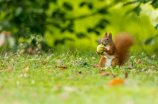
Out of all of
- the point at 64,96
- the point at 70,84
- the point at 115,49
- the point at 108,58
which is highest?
the point at 115,49

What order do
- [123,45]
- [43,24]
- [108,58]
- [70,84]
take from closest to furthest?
[70,84]
[108,58]
[123,45]
[43,24]

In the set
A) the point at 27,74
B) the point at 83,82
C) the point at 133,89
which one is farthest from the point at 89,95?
the point at 27,74

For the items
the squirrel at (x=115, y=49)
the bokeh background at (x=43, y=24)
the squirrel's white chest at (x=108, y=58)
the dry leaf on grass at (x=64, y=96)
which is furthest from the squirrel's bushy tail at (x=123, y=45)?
the dry leaf on grass at (x=64, y=96)

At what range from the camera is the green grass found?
246cm

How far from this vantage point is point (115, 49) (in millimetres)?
4266

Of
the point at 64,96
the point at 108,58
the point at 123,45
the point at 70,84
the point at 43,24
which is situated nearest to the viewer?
the point at 64,96

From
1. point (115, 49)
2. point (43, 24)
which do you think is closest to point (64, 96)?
point (115, 49)

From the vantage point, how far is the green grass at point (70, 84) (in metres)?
2.46

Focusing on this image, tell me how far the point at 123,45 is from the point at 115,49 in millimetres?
155

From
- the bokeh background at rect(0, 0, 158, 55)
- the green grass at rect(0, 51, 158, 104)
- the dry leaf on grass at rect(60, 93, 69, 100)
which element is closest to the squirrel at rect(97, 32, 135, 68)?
the green grass at rect(0, 51, 158, 104)

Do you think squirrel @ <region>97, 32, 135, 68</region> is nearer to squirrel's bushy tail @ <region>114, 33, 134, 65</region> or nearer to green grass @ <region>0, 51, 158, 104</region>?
squirrel's bushy tail @ <region>114, 33, 134, 65</region>

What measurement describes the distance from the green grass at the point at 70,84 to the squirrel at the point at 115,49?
0.18 metres

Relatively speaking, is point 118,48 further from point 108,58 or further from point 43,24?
point 43,24

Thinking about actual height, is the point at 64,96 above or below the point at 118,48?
below
